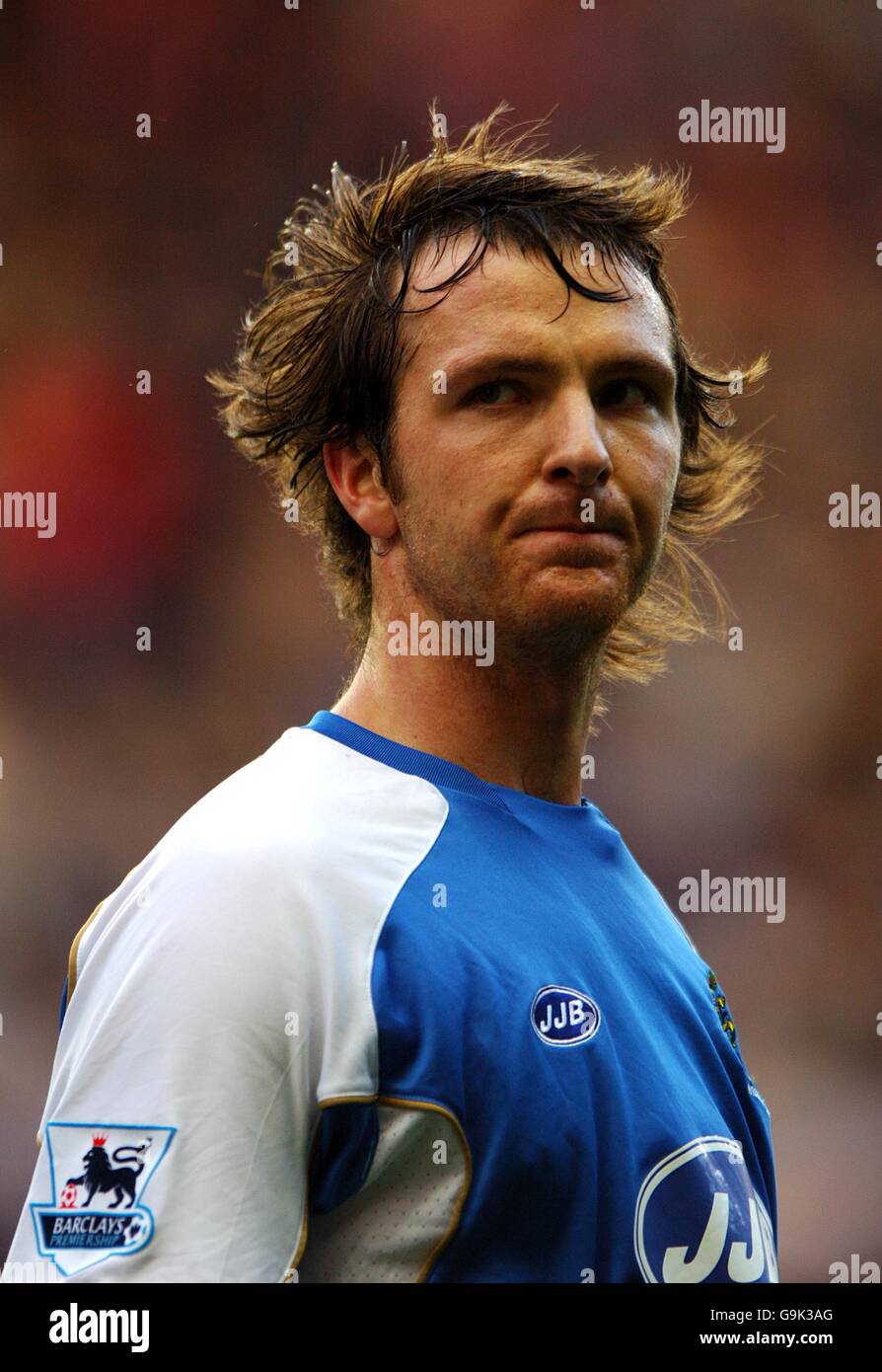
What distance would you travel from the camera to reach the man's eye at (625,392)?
1752mm

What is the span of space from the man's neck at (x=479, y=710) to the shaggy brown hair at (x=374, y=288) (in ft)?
0.50

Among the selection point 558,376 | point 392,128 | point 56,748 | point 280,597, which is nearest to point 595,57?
point 392,128

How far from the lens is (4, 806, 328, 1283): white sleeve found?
1319 mm

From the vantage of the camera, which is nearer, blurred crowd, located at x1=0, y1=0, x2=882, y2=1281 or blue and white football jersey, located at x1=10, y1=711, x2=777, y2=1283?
blue and white football jersey, located at x1=10, y1=711, x2=777, y2=1283

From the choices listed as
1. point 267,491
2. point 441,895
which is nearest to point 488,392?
point 441,895

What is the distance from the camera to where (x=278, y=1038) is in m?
1.35

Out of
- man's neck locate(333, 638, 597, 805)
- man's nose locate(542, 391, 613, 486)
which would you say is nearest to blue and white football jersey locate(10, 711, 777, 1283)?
man's neck locate(333, 638, 597, 805)

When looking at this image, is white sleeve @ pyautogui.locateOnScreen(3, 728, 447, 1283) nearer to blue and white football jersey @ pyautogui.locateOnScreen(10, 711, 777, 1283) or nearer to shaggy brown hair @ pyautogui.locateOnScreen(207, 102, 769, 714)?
blue and white football jersey @ pyautogui.locateOnScreen(10, 711, 777, 1283)

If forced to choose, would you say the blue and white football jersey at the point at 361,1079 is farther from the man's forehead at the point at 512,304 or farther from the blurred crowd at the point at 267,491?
the blurred crowd at the point at 267,491

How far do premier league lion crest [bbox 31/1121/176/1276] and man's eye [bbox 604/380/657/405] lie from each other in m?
0.94

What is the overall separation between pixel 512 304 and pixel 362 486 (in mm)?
298

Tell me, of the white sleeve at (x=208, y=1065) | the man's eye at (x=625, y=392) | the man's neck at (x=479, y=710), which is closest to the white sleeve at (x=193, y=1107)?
the white sleeve at (x=208, y=1065)

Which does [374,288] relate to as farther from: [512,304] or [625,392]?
[625,392]
